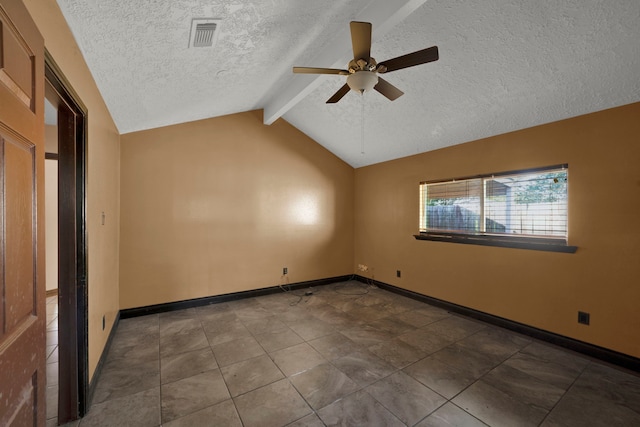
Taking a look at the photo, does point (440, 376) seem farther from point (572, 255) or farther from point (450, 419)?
point (572, 255)

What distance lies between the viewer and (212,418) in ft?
5.70

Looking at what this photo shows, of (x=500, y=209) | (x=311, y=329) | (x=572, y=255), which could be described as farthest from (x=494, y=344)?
(x=311, y=329)

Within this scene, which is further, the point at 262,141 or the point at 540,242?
the point at 262,141

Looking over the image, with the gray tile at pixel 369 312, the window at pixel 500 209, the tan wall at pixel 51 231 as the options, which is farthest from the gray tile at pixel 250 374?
the tan wall at pixel 51 231

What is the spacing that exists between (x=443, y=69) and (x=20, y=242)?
9.91ft

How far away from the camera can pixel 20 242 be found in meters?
0.82

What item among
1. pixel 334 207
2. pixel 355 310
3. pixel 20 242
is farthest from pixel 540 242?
pixel 20 242

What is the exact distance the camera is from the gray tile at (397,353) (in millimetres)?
2402

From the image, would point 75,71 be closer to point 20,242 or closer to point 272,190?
point 20,242

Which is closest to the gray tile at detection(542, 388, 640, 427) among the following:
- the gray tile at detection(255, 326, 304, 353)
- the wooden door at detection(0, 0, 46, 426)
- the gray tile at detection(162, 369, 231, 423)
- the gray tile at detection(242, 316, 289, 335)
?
the gray tile at detection(255, 326, 304, 353)

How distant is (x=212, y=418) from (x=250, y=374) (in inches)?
19.1

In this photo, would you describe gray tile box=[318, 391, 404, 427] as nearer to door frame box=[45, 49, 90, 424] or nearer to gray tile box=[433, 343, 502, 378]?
gray tile box=[433, 343, 502, 378]

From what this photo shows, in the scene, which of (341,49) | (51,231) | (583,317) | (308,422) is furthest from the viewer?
(51,231)

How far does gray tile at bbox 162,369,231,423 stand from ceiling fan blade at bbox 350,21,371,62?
2.66m
